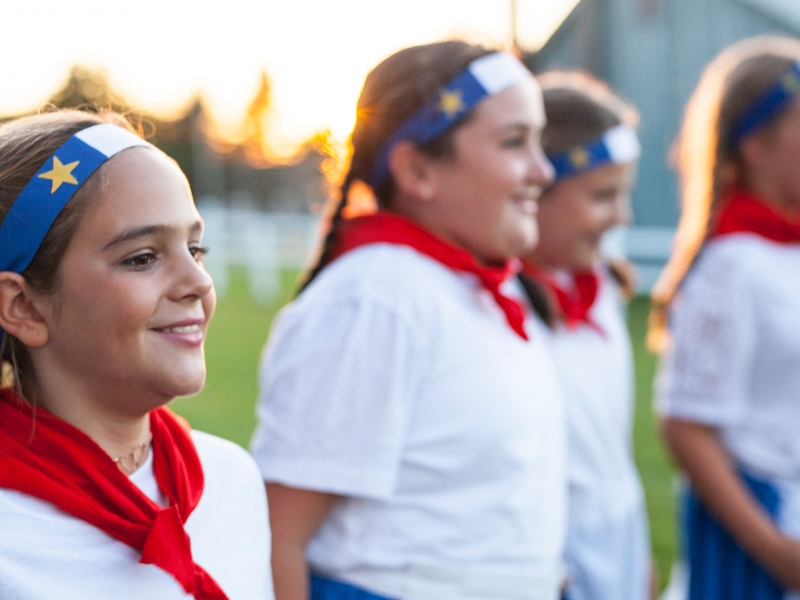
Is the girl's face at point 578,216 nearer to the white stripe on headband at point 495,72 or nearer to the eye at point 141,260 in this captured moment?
the white stripe on headband at point 495,72

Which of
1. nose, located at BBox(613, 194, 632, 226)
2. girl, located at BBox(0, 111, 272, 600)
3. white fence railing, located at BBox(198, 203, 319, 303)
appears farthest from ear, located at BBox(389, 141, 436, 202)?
white fence railing, located at BBox(198, 203, 319, 303)

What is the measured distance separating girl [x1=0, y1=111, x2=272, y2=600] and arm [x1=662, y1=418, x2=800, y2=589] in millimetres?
1842

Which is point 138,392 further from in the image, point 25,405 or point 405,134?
point 405,134

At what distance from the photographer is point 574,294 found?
9.46 feet

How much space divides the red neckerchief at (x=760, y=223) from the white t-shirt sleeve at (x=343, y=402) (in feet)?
4.97

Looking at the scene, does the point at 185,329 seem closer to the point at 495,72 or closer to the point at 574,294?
the point at 495,72

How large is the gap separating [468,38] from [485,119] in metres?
0.31

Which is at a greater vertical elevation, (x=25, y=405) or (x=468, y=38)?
(x=468, y=38)

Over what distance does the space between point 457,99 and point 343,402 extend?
Result: 0.83m

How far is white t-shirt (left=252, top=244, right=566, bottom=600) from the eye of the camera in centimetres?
187

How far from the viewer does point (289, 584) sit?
185 centimetres

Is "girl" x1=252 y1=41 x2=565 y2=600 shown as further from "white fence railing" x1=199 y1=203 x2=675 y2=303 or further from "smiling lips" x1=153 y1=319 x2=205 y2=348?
"white fence railing" x1=199 y1=203 x2=675 y2=303

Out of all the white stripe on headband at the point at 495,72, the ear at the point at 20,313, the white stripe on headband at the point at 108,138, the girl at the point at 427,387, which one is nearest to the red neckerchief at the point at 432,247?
the girl at the point at 427,387

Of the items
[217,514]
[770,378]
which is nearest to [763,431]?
[770,378]
